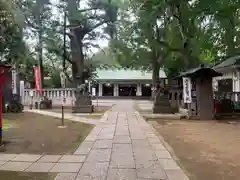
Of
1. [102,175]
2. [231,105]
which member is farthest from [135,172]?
[231,105]

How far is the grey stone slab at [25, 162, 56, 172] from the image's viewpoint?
443 centimetres

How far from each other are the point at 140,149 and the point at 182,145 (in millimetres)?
1342

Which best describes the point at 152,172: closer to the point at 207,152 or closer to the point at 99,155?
the point at 99,155

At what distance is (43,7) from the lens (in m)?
20.0

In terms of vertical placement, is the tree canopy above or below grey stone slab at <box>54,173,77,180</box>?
above

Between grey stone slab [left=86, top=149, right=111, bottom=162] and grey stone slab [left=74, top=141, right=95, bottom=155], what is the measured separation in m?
0.13

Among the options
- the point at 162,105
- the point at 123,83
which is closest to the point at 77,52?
the point at 162,105

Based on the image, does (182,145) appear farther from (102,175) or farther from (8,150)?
(8,150)

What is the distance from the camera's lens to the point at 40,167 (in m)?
4.59

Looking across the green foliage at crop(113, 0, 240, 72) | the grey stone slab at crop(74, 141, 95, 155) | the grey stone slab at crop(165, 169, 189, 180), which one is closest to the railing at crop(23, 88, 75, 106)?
the green foliage at crop(113, 0, 240, 72)

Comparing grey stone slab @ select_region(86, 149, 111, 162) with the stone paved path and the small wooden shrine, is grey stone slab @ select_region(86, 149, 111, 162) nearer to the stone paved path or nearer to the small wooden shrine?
the stone paved path

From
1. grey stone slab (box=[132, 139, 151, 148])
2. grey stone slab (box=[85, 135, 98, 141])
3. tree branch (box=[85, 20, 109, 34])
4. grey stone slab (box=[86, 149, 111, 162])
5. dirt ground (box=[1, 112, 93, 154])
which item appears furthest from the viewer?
tree branch (box=[85, 20, 109, 34])

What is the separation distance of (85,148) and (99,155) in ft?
2.46

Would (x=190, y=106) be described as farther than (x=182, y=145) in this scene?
Yes
